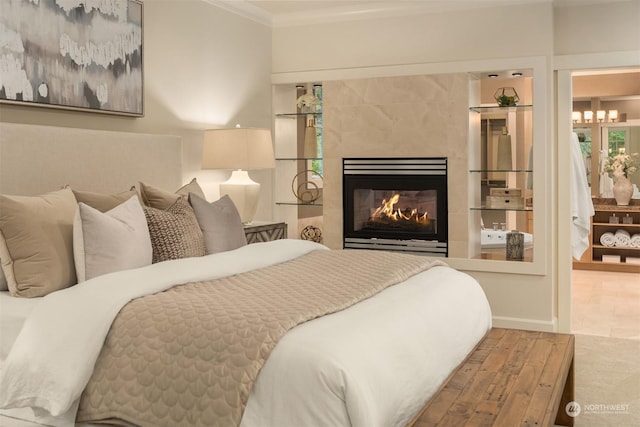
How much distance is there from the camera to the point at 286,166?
5898 mm

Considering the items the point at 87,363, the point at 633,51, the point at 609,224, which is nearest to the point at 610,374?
the point at 633,51

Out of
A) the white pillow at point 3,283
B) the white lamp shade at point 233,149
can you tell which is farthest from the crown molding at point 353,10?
the white pillow at point 3,283

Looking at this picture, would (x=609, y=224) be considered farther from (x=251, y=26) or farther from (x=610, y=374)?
(x=251, y=26)

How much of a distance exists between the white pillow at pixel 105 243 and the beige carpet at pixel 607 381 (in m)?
2.26

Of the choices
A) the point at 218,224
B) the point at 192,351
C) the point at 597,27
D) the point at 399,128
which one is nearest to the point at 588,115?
the point at 597,27

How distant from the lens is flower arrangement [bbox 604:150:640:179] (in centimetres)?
825

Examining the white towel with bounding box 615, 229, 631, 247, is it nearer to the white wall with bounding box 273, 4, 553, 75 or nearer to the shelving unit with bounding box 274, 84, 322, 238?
the white wall with bounding box 273, 4, 553, 75

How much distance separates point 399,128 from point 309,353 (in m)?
3.52

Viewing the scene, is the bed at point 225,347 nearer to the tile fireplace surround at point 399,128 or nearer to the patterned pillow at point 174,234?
the patterned pillow at point 174,234

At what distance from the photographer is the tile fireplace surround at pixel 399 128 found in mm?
5086

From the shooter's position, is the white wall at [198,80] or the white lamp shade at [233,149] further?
the white lamp shade at [233,149]

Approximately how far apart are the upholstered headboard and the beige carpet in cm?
278

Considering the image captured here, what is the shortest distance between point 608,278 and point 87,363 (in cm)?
668

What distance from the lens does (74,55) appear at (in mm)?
3684
